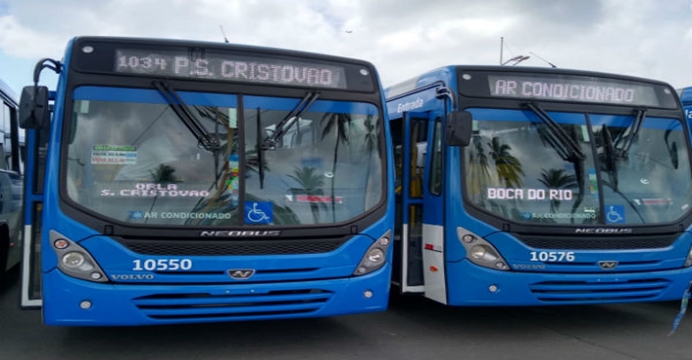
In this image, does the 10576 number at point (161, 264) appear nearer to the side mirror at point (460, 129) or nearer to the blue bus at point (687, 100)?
the side mirror at point (460, 129)

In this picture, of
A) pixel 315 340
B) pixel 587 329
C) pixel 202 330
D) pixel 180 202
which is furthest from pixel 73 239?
pixel 587 329

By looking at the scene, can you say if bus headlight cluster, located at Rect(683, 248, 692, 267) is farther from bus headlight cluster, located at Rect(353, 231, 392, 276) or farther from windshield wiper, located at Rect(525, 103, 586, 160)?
bus headlight cluster, located at Rect(353, 231, 392, 276)

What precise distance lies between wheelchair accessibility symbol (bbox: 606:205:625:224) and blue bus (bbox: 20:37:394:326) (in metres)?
2.44

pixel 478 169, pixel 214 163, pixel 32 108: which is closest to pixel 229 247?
pixel 214 163

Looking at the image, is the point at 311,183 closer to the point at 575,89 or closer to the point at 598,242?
the point at 598,242

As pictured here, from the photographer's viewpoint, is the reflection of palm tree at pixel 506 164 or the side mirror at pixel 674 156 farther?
the side mirror at pixel 674 156

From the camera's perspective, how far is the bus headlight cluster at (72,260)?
5.57m

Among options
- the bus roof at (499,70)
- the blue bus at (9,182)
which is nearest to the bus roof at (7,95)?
the blue bus at (9,182)

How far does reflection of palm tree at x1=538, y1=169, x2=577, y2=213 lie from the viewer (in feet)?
23.3

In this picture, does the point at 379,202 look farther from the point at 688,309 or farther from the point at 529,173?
the point at 688,309

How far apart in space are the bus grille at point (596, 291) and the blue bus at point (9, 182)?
6375 mm

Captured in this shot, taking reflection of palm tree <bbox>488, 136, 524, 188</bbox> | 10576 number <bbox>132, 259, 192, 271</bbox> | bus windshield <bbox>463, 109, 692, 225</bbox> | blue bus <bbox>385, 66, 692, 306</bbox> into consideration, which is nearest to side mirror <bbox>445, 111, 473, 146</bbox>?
blue bus <bbox>385, 66, 692, 306</bbox>

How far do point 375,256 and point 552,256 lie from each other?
1.89 metres

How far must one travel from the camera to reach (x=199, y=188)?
5.93 meters
